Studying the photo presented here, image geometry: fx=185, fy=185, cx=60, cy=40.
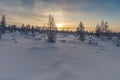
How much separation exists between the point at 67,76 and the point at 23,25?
300ft

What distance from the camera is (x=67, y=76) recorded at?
1236 cm

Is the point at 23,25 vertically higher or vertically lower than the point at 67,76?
higher

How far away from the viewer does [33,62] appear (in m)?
16.5

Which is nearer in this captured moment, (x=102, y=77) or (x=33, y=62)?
(x=102, y=77)

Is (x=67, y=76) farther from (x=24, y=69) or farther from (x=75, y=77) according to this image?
(x=24, y=69)

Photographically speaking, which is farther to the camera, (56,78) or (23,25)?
(23,25)

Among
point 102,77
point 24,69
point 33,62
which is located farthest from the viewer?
point 33,62

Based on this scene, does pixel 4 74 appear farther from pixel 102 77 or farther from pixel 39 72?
pixel 102 77

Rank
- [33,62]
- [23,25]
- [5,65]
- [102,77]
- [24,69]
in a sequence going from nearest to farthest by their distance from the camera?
1. [102,77]
2. [24,69]
3. [5,65]
4. [33,62]
5. [23,25]

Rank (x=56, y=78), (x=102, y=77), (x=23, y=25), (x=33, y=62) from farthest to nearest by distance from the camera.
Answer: (x=23, y=25), (x=33, y=62), (x=102, y=77), (x=56, y=78)

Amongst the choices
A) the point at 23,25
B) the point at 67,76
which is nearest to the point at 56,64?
the point at 67,76

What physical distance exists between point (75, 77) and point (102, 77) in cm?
209

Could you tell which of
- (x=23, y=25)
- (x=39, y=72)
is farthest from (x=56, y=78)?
(x=23, y=25)

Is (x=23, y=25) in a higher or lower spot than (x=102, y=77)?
higher
